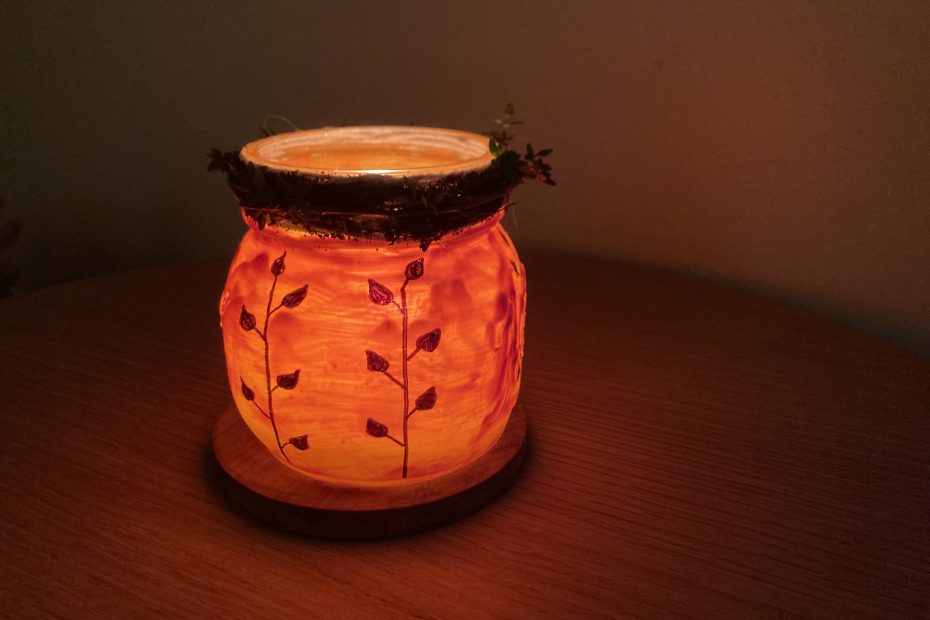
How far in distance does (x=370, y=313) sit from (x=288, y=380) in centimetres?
8

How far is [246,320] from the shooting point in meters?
0.56

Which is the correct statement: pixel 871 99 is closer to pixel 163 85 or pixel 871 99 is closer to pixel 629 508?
pixel 629 508

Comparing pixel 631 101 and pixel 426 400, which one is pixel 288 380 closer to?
pixel 426 400

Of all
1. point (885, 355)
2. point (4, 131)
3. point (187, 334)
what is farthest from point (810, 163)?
point (4, 131)

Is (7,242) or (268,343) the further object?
(7,242)

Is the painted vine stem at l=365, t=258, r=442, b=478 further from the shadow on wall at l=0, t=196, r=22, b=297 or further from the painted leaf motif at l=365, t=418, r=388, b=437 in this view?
the shadow on wall at l=0, t=196, r=22, b=297

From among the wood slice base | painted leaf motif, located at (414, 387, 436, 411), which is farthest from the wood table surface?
painted leaf motif, located at (414, 387, 436, 411)

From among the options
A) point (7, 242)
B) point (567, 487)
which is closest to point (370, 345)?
point (567, 487)

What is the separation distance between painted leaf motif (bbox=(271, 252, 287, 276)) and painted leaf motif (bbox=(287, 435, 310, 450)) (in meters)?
0.13

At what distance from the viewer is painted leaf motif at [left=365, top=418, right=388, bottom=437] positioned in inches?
21.5

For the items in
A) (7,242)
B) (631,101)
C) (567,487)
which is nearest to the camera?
(567,487)

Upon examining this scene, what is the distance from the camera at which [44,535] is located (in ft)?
1.90

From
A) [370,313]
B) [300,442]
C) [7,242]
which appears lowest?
[7,242]

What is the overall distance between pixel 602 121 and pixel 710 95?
148mm
